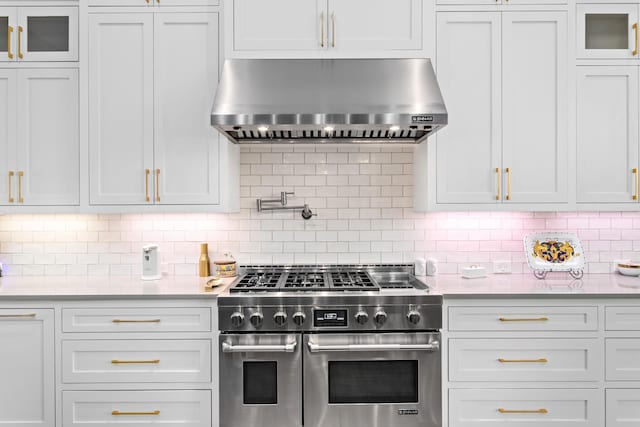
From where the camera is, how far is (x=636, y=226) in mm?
2992

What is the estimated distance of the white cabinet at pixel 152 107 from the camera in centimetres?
260

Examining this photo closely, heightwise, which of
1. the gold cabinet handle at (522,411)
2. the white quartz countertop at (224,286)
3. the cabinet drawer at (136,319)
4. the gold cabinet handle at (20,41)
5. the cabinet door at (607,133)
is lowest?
the gold cabinet handle at (522,411)

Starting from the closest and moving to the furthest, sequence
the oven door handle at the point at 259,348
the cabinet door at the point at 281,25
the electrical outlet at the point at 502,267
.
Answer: the oven door handle at the point at 259,348 < the cabinet door at the point at 281,25 < the electrical outlet at the point at 502,267

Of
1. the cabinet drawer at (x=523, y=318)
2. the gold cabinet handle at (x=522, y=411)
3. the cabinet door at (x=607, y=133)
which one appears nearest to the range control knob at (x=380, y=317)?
the cabinet drawer at (x=523, y=318)

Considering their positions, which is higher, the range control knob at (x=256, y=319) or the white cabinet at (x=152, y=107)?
the white cabinet at (x=152, y=107)

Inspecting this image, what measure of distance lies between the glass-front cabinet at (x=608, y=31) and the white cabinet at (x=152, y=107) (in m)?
2.25

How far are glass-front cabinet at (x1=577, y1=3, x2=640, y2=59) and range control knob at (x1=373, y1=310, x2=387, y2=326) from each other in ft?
6.46

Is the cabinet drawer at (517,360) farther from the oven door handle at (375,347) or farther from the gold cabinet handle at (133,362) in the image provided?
the gold cabinet handle at (133,362)

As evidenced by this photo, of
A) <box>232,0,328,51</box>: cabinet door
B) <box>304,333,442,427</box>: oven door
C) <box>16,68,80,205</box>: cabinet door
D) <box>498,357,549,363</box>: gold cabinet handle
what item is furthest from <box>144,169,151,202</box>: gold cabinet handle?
<box>498,357,549,363</box>: gold cabinet handle

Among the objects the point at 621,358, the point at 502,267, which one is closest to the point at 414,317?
the point at 502,267

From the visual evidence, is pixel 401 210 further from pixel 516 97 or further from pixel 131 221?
pixel 131 221

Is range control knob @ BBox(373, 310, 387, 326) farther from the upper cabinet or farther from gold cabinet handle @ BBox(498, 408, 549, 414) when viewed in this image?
the upper cabinet

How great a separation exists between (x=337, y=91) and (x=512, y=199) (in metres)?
1.25

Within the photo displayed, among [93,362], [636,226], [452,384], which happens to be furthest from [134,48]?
[636,226]
